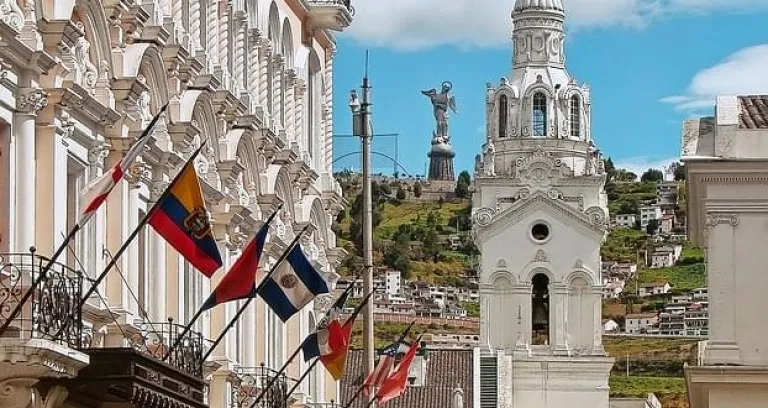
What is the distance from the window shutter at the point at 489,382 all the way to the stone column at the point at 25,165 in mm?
72327

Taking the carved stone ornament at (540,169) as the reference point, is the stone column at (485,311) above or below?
below

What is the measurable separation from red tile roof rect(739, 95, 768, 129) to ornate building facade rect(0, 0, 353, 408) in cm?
795

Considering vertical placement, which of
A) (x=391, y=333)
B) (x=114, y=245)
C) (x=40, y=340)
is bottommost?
(x=40, y=340)

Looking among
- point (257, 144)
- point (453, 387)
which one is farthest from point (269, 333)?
point (453, 387)

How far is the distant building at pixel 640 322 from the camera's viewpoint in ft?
633

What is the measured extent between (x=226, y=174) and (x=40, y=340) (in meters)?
15.1

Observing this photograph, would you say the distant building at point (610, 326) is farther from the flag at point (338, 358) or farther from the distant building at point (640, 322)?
the flag at point (338, 358)

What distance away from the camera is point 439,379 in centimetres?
10188

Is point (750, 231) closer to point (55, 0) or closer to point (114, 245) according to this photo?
point (114, 245)

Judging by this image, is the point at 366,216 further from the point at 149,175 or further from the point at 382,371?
the point at 149,175

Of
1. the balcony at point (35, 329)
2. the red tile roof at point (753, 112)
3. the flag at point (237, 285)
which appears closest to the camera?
the balcony at point (35, 329)

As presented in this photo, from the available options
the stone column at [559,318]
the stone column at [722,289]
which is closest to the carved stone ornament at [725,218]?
the stone column at [722,289]

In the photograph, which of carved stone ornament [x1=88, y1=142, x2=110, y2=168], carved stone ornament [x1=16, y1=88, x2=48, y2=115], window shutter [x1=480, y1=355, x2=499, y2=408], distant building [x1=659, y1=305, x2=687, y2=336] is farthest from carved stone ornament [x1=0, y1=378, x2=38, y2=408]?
distant building [x1=659, y1=305, x2=687, y2=336]

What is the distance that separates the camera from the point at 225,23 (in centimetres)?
4184
